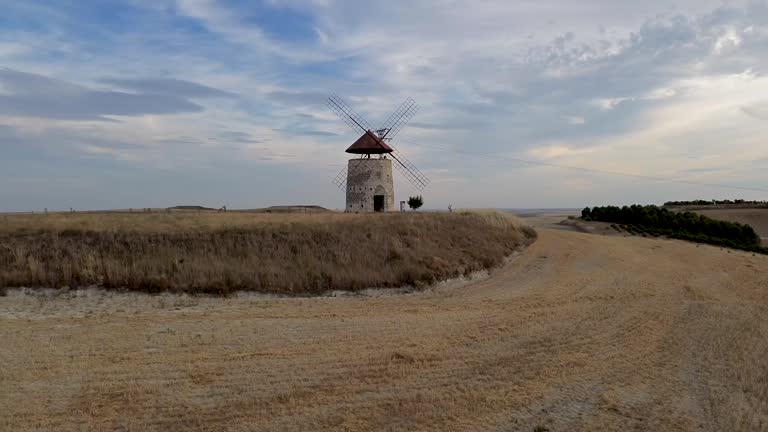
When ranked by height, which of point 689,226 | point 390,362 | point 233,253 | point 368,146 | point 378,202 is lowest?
point 390,362

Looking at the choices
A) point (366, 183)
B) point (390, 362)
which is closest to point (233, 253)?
point (390, 362)

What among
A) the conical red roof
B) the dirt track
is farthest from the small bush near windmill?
the dirt track

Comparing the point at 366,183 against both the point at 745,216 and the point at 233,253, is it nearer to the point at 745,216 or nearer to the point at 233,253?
the point at 233,253

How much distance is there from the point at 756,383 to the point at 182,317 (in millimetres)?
11567

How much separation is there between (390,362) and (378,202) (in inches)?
969

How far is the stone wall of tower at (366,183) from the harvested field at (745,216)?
38.5m

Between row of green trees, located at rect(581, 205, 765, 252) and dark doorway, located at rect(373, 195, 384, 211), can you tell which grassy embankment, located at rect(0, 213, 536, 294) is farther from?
row of green trees, located at rect(581, 205, 765, 252)

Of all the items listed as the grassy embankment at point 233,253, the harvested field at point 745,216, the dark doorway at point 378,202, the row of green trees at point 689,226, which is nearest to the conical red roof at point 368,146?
the dark doorway at point 378,202

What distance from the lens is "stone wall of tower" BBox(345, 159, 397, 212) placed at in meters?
33.7

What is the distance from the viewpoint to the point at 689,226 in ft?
127

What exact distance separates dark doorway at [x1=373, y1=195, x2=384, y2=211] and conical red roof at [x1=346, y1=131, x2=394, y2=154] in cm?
301

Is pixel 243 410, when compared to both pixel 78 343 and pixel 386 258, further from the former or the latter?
pixel 386 258

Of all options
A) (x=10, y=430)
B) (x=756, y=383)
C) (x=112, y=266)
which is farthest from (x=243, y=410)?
(x=112, y=266)

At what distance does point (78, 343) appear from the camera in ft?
35.3
